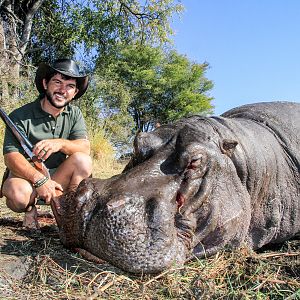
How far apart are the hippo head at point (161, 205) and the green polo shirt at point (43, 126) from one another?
1589 millimetres

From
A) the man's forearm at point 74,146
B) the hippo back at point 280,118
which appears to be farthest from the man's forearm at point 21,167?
the hippo back at point 280,118

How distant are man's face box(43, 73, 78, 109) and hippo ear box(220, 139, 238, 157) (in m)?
1.89

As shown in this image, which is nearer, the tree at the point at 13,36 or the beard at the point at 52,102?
the beard at the point at 52,102

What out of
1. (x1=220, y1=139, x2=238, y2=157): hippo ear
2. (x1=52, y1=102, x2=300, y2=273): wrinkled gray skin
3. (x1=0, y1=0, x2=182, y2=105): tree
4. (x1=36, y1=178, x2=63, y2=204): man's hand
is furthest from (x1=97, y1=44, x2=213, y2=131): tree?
(x1=220, y1=139, x2=238, y2=157): hippo ear

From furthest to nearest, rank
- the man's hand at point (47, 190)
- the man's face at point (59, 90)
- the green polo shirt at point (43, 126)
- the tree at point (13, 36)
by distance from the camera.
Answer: the tree at point (13, 36) < the man's face at point (59, 90) < the green polo shirt at point (43, 126) < the man's hand at point (47, 190)

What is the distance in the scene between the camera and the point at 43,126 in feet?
13.3

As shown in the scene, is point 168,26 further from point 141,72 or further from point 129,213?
point 129,213

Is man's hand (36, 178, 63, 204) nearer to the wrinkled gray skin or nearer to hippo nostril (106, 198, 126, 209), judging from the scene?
the wrinkled gray skin

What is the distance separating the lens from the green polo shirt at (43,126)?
382 cm

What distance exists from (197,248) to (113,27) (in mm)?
15756

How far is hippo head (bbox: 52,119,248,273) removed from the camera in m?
2.09

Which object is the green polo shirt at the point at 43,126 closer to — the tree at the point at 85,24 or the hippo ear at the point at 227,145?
the hippo ear at the point at 227,145

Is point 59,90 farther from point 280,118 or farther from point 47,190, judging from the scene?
point 280,118

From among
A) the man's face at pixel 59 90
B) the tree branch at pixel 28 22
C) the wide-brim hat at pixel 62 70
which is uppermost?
the tree branch at pixel 28 22
